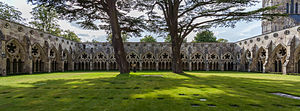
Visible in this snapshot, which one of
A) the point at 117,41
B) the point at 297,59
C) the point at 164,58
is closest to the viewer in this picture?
the point at 117,41

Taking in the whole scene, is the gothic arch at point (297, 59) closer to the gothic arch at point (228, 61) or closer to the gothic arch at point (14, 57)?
the gothic arch at point (228, 61)

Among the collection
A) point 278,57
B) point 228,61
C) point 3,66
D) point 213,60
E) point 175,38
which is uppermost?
point 175,38

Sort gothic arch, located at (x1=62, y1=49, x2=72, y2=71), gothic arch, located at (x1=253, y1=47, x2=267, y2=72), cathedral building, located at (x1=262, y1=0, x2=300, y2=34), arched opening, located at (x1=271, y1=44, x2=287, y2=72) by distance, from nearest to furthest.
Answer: arched opening, located at (x1=271, y1=44, x2=287, y2=72)
gothic arch, located at (x1=253, y1=47, x2=267, y2=72)
gothic arch, located at (x1=62, y1=49, x2=72, y2=71)
cathedral building, located at (x1=262, y1=0, x2=300, y2=34)

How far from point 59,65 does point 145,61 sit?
1798cm

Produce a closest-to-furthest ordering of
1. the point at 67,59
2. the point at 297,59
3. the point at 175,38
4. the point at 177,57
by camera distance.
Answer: the point at 177,57 → the point at 175,38 → the point at 297,59 → the point at 67,59

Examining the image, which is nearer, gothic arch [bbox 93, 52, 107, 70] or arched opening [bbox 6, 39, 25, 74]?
arched opening [bbox 6, 39, 25, 74]

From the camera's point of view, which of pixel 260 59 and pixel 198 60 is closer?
pixel 260 59

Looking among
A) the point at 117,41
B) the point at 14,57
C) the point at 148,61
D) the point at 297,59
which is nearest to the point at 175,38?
the point at 117,41

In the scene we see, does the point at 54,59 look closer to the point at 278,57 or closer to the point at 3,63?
the point at 3,63

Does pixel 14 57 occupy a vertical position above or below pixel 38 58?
above

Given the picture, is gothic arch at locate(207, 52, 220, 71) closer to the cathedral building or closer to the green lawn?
the cathedral building

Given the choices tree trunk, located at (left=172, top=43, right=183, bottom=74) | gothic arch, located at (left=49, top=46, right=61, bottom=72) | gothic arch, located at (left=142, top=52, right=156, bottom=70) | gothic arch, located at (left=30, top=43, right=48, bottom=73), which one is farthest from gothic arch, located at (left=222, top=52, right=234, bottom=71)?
gothic arch, located at (left=30, top=43, right=48, bottom=73)

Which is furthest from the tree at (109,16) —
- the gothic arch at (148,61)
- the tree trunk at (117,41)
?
the gothic arch at (148,61)

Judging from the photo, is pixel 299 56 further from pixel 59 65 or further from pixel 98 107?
pixel 59 65
